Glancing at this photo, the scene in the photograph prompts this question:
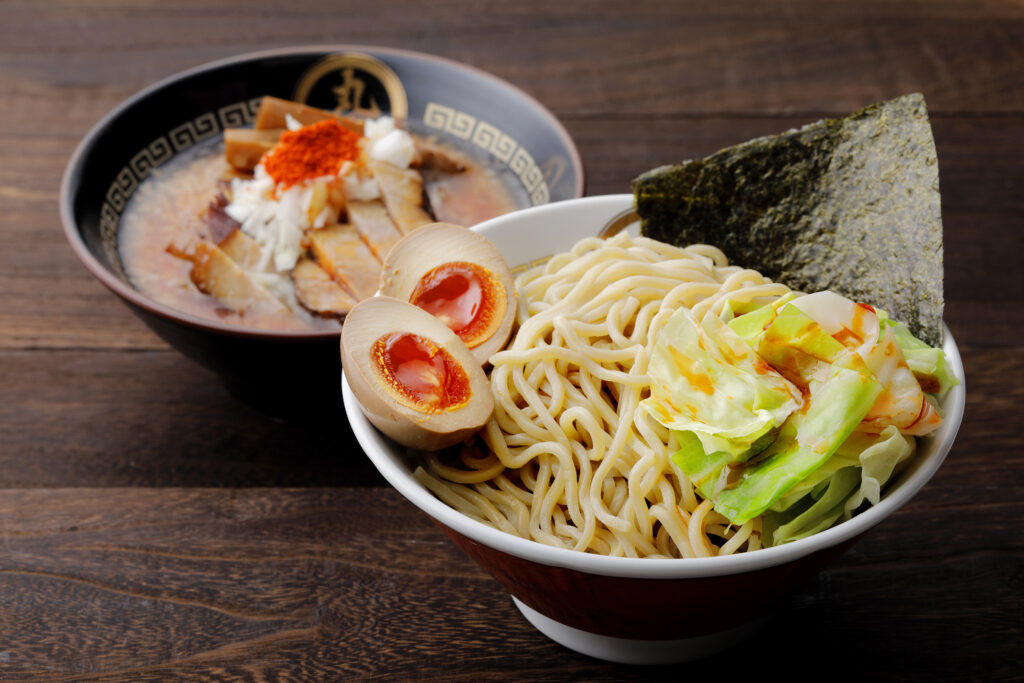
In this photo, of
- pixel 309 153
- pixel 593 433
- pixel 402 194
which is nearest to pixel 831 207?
pixel 593 433

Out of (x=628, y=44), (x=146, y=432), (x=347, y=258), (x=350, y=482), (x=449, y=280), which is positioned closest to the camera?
(x=449, y=280)

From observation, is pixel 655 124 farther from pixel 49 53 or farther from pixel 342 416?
pixel 49 53

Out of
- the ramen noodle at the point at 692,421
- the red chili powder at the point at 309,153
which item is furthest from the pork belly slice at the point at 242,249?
the ramen noodle at the point at 692,421

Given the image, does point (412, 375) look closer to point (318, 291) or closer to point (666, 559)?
point (666, 559)

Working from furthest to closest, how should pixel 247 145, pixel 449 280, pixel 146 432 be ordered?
pixel 247 145 < pixel 146 432 < pixel 449 280

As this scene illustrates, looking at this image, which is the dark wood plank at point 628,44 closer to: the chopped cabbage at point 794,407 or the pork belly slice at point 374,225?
the pork belly slice at point 374,225
